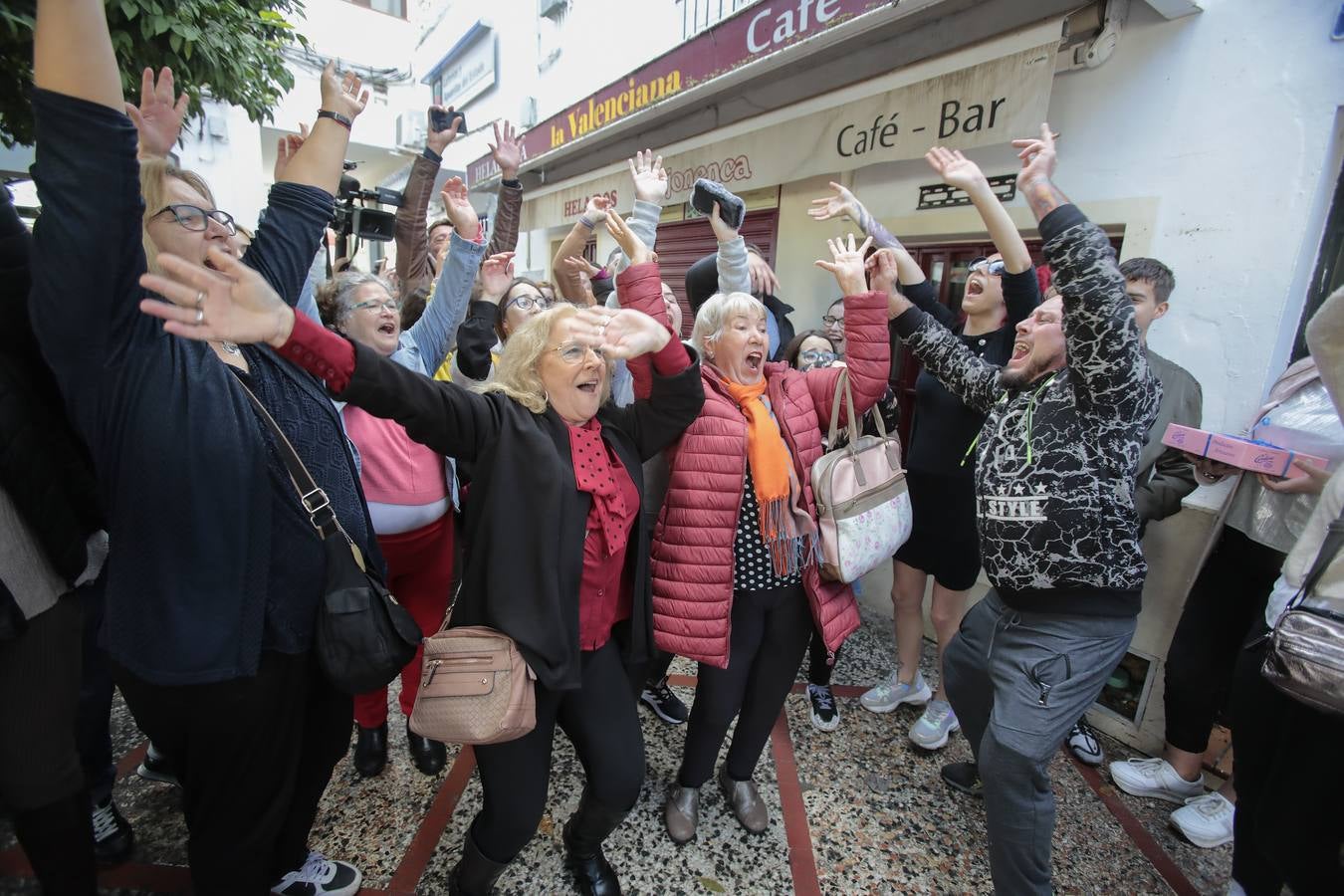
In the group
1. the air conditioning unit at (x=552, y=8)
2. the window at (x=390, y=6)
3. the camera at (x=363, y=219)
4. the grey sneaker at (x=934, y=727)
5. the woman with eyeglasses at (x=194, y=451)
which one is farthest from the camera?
the window at (x=390, y=6)

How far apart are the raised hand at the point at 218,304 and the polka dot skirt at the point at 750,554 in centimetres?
138

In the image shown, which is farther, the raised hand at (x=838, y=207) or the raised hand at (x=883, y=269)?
the raised hand at (x=838, y=207)

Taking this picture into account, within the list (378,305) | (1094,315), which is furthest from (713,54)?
(1094,315)

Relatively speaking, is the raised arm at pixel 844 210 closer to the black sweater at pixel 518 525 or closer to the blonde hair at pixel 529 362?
the blonde hair at pixel 529 362

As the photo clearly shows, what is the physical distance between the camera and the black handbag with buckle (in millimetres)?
1377

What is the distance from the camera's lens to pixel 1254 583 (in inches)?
88.3

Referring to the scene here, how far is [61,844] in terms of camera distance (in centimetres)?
147

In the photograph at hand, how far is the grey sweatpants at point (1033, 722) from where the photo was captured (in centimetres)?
167

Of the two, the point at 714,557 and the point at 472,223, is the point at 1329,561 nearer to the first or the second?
the point at 714,557

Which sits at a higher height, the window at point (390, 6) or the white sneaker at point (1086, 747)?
the window at point (390, 6)

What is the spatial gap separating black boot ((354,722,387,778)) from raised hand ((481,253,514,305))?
6.37 ft

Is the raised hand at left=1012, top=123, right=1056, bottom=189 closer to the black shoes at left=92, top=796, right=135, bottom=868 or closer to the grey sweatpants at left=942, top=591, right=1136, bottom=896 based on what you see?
the grey sweatpants at left=942, top=591, right=1136, bottom=896

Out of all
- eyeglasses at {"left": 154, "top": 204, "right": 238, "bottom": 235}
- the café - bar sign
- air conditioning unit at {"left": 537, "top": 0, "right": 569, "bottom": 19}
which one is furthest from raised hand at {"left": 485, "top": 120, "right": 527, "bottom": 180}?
air conditioning unit at {"left": 537, "top": 0, "right": 569, "bottom": 19}

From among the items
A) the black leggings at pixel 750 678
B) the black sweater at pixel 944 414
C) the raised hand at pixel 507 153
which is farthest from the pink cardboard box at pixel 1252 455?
the raised hand at pixel 507 153
